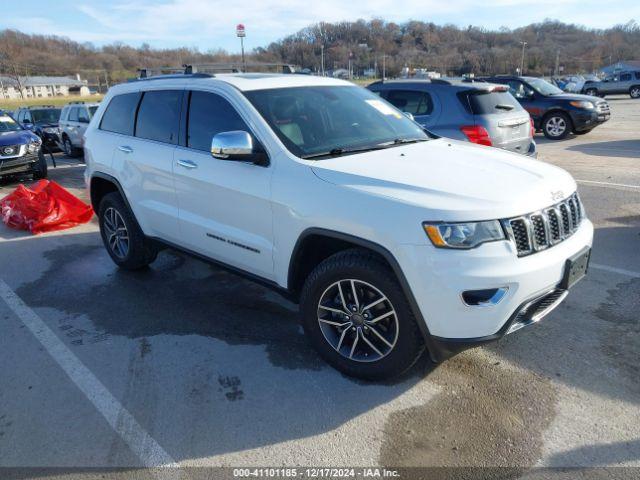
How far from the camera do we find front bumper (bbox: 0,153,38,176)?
1047 centimetres

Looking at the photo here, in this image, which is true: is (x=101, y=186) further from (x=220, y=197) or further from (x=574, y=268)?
(x=574, y=268)

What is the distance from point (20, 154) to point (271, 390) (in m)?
9.94

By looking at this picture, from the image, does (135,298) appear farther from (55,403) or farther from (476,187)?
(476,187)

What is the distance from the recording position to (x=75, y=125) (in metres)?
14.9

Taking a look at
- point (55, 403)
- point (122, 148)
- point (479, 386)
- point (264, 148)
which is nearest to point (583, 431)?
point (479, 386)

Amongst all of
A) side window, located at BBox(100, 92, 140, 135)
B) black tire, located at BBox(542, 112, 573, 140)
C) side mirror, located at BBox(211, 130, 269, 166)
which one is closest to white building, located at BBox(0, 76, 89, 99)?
black tire, located at BBox(542, 112, 573, 140)

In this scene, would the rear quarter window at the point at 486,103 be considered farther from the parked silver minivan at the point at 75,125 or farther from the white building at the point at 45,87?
the white building at the point at 45,87

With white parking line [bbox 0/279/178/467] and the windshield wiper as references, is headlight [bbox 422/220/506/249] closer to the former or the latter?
the windshield wiper

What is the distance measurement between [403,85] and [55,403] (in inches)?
263

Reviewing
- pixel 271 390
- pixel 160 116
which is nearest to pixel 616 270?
pixel 271 390

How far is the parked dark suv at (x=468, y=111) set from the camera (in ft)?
23.8

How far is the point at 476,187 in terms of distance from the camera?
113 inches

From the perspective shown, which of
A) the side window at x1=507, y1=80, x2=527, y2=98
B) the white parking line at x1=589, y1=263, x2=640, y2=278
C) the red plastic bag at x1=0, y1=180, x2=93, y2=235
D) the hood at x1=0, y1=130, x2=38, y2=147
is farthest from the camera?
the side window at x1=507, y1=80, x2=527, y2=98

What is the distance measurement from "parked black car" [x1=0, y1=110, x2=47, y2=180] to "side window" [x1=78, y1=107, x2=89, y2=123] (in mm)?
3271
